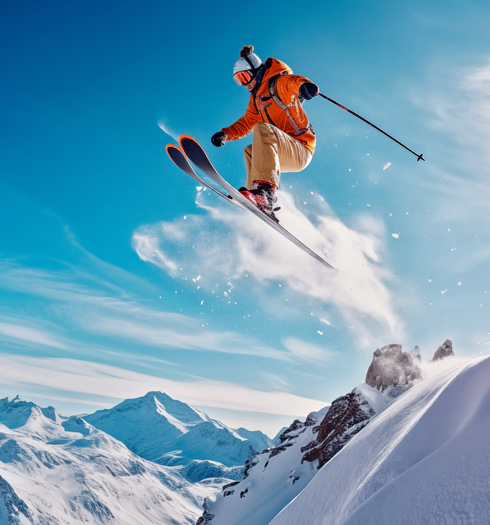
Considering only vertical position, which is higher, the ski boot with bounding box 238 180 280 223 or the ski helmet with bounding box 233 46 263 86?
the ski helmet with bounding box 233 46 263 86

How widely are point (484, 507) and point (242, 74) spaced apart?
692cm

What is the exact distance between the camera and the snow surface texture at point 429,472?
1.76m

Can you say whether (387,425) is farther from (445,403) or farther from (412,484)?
(412,484)

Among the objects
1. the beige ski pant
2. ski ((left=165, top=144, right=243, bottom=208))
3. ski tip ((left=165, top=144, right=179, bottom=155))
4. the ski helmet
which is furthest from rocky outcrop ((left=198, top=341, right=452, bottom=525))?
the ski helmet

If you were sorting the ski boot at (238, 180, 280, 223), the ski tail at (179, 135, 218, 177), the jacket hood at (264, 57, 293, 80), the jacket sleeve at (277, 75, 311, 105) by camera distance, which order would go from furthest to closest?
1. the ski tail at (179, 135, 218, 177)
2. the jacket hood at (264, 57, 293, 80)
3. the ski boot at (238, 180, 280, 223)
4. the jacket sleeve at (277, 75, 311, 105)

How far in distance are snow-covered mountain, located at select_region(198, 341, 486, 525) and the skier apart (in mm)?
42273

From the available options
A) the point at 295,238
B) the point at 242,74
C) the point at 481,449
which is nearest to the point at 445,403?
the point at 481,449

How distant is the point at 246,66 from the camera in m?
6.64

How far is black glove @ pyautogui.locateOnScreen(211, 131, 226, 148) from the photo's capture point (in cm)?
745

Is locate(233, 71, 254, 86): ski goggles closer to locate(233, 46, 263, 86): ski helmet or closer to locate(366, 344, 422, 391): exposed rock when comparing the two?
locate(233, 46, 263, 86): ski helmet

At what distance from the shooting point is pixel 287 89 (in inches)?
245

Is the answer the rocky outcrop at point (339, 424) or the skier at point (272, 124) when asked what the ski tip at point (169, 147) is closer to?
the skier at point (272, 124)

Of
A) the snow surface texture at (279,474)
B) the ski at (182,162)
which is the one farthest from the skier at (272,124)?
the snow surface texture at (279,474)

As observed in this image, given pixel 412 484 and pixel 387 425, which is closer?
pixel 412 484
